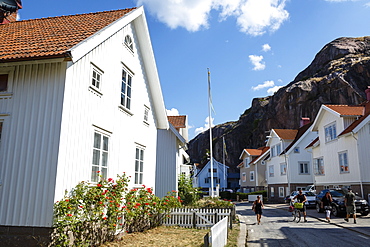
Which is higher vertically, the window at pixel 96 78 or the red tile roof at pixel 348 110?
the red tile roof at pixel 348 110

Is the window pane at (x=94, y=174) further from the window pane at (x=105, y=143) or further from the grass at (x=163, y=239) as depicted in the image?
the grass at (x=163, y=239)

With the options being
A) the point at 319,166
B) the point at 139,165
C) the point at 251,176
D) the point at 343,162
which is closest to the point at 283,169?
the point at 319,166

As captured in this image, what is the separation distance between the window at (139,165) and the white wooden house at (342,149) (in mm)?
16573

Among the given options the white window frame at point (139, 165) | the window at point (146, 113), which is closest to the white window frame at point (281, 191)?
the window at point (146, 113)

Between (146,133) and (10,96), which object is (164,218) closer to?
(146,133)

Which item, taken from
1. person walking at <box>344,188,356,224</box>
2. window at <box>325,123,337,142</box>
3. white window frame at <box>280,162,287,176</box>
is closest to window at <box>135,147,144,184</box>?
person walking at <box>344,188,356,224</box>

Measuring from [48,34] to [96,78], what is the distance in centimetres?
190

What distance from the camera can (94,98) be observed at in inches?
365

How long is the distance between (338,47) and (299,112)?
24934mm

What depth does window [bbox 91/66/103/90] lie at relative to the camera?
931 centimetres

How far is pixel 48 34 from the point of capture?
30.2 feet

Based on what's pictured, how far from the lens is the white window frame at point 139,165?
41.4 ft

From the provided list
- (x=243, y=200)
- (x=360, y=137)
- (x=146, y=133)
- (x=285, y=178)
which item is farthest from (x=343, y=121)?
(x=243, y=200)

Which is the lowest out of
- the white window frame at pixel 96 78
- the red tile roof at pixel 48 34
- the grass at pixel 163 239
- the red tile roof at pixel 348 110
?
the grass at pixel 163 239
